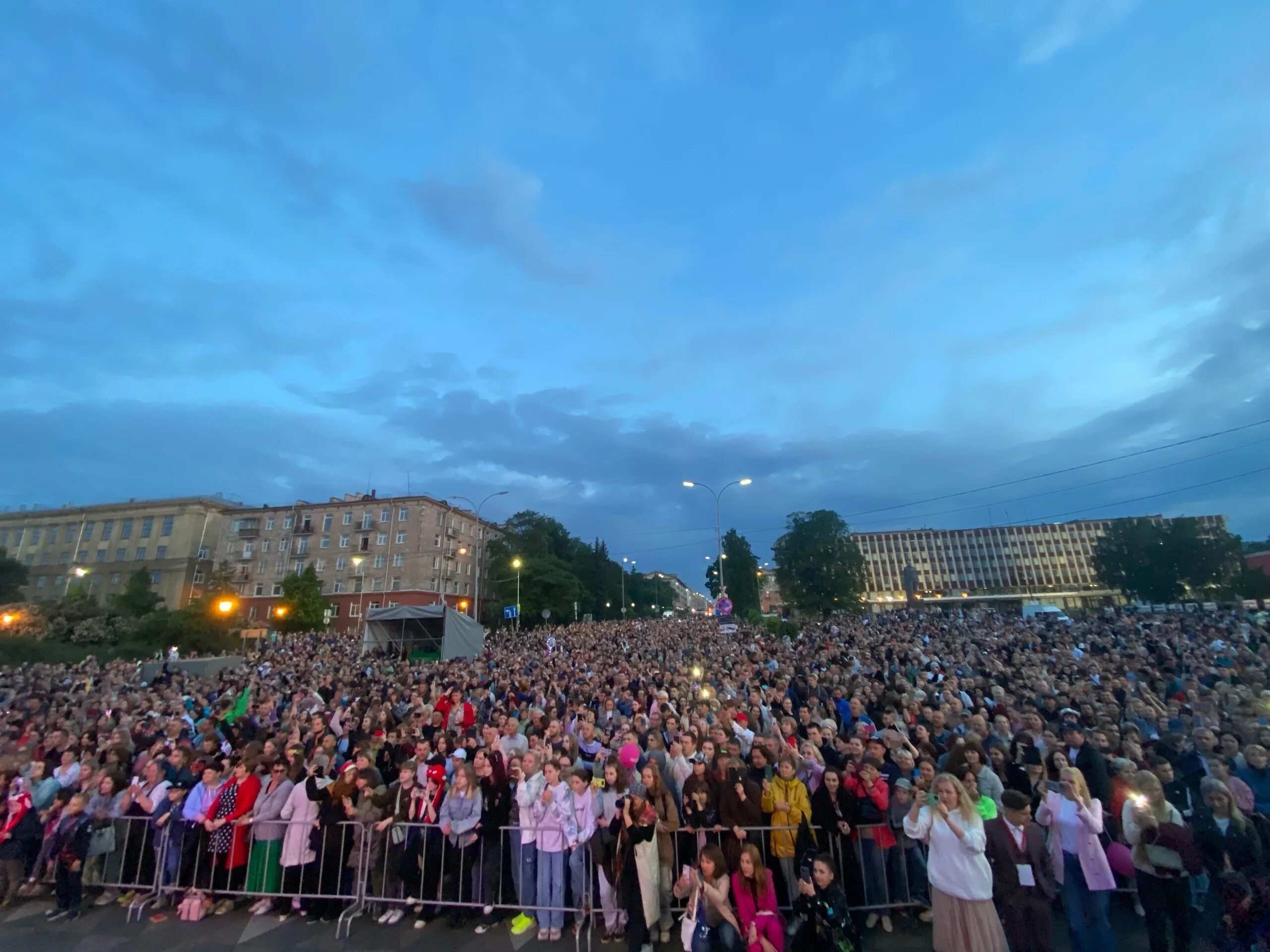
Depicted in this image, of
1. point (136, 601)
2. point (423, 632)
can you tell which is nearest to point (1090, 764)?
point (423, 632)

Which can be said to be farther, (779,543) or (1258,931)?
(779,543)

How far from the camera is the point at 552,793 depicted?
604 centimetres

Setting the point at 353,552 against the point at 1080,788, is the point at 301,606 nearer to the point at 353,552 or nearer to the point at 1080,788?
the point at 353,552

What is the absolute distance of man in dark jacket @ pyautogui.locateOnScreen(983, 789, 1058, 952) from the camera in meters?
4.55

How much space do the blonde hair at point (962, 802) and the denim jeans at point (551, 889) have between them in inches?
149

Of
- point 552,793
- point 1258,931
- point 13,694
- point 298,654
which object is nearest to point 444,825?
point 552,793

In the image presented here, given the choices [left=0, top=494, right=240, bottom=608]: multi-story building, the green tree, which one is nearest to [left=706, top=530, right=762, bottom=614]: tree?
the green tree

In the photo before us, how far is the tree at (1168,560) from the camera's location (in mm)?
54156

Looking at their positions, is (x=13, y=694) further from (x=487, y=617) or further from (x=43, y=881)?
(x=487, y=617)

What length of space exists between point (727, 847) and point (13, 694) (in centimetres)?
2003

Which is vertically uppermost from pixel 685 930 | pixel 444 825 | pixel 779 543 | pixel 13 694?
pixel 779 543

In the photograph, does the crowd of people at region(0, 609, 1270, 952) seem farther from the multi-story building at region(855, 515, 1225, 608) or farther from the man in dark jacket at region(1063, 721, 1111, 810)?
the multi-story building at region(855, 515, 1225, 608)

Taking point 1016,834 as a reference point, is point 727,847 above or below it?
below

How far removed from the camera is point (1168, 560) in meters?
55.4
